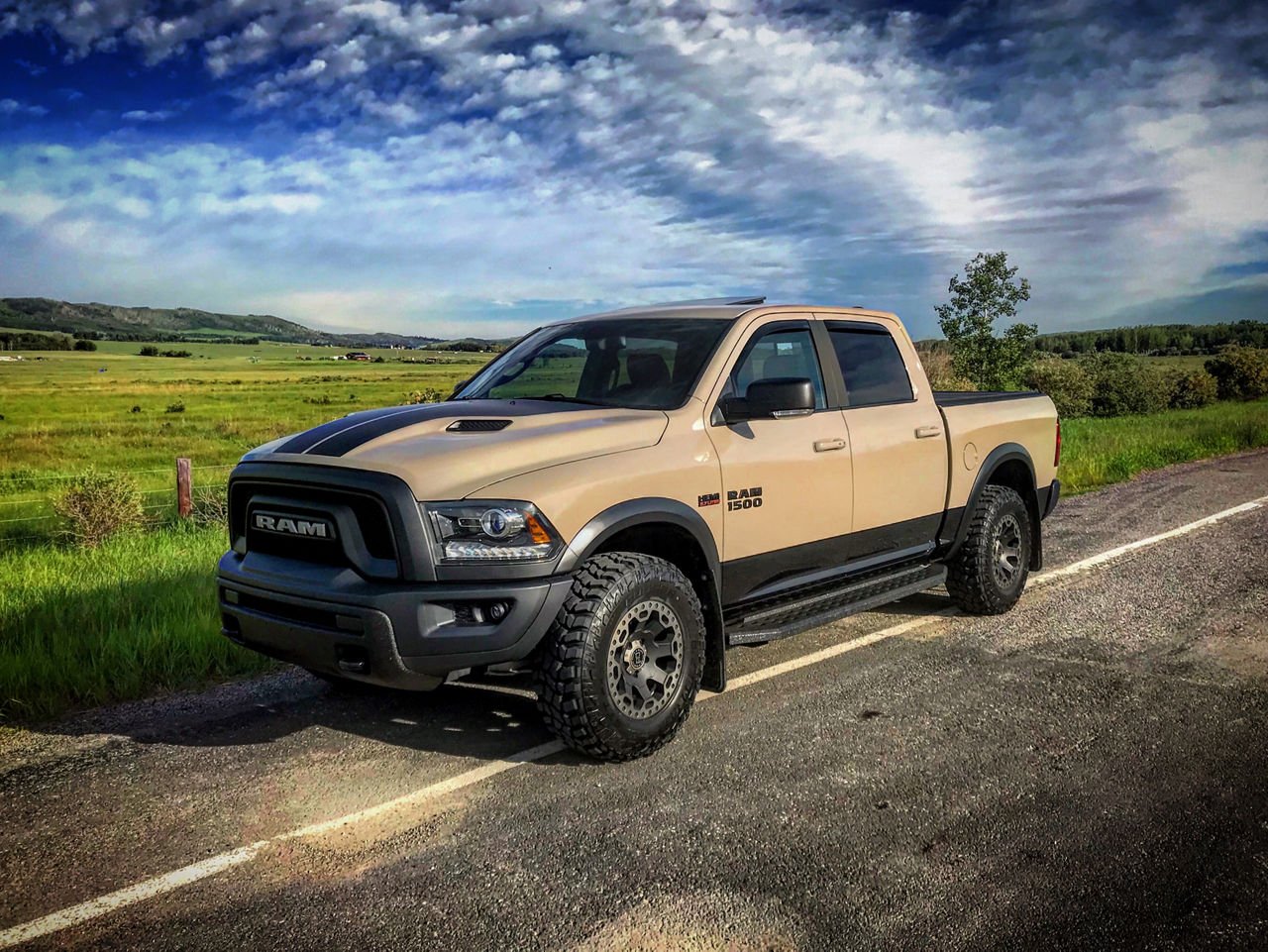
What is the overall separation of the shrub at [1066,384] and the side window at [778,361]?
33.6 m

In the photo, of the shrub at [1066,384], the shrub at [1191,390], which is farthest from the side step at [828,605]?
the shrub at [1191,390]

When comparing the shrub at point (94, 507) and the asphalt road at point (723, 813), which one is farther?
the shrub at point (94, 507)

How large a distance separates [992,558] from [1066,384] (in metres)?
34.1

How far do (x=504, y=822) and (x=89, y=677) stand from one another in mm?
3105

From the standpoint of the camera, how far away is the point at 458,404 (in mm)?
4820

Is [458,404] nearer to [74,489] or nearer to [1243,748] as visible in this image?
[1243,748]

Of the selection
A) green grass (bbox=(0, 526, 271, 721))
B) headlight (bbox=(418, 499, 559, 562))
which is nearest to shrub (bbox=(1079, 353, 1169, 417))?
green grass (bbox=(0, 526, 271, 721))

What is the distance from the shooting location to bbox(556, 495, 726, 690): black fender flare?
392 cm

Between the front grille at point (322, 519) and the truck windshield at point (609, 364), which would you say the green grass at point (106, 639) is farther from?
the truck windshield at point (609, 364)

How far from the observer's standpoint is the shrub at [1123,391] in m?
37.0

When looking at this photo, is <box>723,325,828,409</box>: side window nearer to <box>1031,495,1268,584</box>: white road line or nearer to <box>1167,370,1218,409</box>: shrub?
<box>1031,495,1268,584</box>: white road line

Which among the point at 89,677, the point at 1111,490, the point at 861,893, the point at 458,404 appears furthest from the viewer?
the point at 1111,490

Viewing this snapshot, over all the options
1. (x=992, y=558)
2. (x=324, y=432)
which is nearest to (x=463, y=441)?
(x=324, y=432)

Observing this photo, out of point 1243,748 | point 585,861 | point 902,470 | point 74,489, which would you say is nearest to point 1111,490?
point 902,470
